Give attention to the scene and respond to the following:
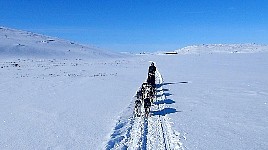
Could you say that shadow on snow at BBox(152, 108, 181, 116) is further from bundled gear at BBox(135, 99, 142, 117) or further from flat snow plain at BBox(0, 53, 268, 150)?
bundled gear at BBox(135, 99, 142, 117)

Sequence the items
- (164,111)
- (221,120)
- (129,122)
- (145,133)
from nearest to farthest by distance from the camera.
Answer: (145,133) < (129,122) < (221,120) < (164,111)

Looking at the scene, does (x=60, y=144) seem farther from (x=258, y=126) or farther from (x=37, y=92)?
(x=37, y=92)

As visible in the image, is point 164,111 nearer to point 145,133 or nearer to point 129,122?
point 129,122

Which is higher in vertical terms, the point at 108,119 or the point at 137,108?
the point at 137,108

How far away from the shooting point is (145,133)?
9.32 meters

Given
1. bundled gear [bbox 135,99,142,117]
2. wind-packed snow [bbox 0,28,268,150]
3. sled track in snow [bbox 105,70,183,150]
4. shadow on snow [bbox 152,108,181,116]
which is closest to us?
sled track in snow [bbox 105,70,183,150]

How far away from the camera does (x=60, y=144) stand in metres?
8.66

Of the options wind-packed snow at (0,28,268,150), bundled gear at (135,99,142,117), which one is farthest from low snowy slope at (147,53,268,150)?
bundled gear at (135,99,142,117)

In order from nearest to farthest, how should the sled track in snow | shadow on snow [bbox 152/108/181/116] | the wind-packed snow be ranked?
1. the sled track in snow
2. the wind-packed snow
3. shadow on snow [bbox 152/108/181/116]

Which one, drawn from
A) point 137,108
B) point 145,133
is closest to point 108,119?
point 137,108

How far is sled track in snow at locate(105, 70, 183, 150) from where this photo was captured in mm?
8328

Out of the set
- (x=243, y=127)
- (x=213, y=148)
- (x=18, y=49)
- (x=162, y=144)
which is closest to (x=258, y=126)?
(x=243, y=127)

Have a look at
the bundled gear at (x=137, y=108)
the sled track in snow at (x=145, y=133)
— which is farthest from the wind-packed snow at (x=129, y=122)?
the bundled gear at (x=137, y=108)

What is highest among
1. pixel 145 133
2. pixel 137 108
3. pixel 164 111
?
pixel 137 108
